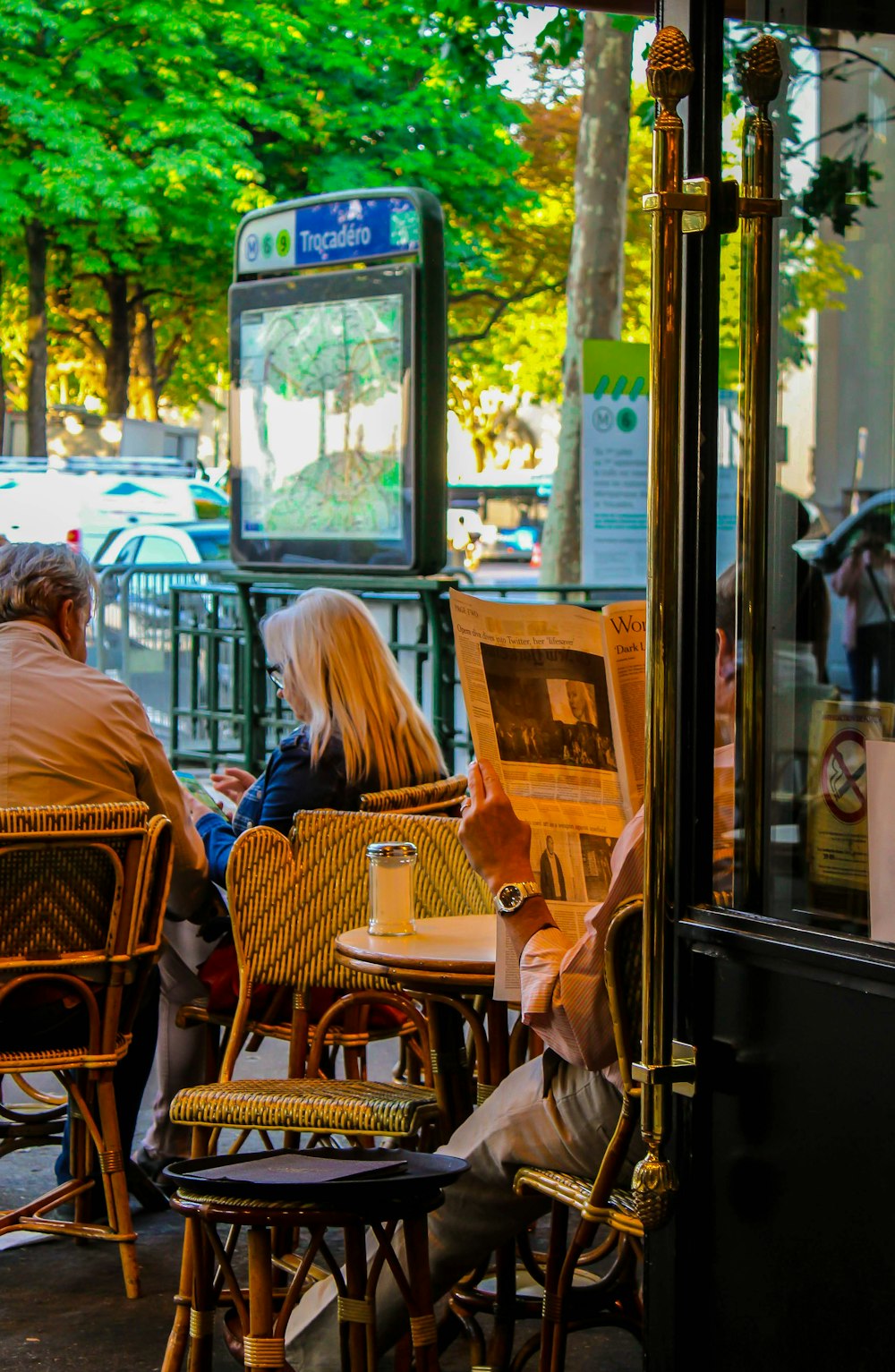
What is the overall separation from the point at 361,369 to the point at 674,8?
→ 5552 mm

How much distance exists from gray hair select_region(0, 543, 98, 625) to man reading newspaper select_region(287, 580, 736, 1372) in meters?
1.86

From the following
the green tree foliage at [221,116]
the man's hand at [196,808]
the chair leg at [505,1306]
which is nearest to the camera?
the chair leg at [505,1306]

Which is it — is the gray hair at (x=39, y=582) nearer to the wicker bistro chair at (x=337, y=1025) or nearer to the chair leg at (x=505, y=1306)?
the wicker bistro chair at (x=337, y=1025)

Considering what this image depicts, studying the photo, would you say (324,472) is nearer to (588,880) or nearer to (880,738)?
(588,880)

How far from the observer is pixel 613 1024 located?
9.05ft

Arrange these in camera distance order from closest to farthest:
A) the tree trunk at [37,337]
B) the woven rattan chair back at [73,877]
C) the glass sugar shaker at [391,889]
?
1. the glass sugar shaker at [391,889]
2. the woven rattan chair back at [73,877]
3. the tree trunk at [37,337]

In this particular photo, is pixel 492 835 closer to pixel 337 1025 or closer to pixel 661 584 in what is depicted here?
pixel 661 584

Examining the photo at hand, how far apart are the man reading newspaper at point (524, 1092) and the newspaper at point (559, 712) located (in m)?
0.07

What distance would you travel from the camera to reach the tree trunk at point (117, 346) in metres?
24.2

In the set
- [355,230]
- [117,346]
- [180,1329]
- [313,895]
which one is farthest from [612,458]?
[117,346]

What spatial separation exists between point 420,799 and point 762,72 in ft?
8.29

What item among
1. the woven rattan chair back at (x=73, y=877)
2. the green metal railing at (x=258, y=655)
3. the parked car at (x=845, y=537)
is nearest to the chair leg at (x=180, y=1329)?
the woven rattan chair back at (x=73, y=877)

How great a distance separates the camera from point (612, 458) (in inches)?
382

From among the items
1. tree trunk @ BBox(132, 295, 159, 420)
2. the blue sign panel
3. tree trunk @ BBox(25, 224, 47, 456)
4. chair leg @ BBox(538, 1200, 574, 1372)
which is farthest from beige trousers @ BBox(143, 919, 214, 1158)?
tree trunk @ BBox(132, 295, 159, 420)
